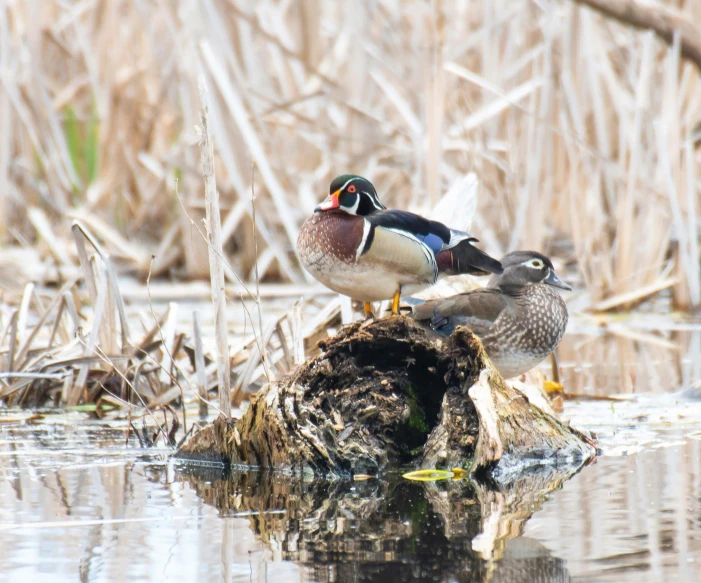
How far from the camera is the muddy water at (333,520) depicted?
7.74 feet

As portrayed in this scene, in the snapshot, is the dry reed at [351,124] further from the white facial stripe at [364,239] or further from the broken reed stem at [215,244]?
the broken reed stem at [215,244]

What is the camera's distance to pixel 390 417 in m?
3.65

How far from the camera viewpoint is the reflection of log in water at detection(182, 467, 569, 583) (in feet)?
7.73

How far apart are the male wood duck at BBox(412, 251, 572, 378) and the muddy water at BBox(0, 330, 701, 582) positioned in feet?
1.44

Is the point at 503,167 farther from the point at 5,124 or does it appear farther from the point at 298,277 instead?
the point at 5,124

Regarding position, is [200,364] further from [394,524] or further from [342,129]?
[342,129]

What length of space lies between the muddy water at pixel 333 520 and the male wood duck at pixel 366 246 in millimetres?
842

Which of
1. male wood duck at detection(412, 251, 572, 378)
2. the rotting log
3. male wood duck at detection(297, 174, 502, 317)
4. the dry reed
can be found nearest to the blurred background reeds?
the dry reed

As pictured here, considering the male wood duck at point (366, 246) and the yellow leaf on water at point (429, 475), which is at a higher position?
the male wood duck at point (366, 246)

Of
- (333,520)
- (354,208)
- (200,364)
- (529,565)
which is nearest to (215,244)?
(354,208)

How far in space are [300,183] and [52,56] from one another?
2.63 metres

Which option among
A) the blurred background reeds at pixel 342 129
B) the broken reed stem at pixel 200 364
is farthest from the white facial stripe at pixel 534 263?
the broken reed stem at pixel 200 364

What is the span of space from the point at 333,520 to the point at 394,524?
6.3 inches

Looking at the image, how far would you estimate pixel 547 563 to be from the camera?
7.81 ft
